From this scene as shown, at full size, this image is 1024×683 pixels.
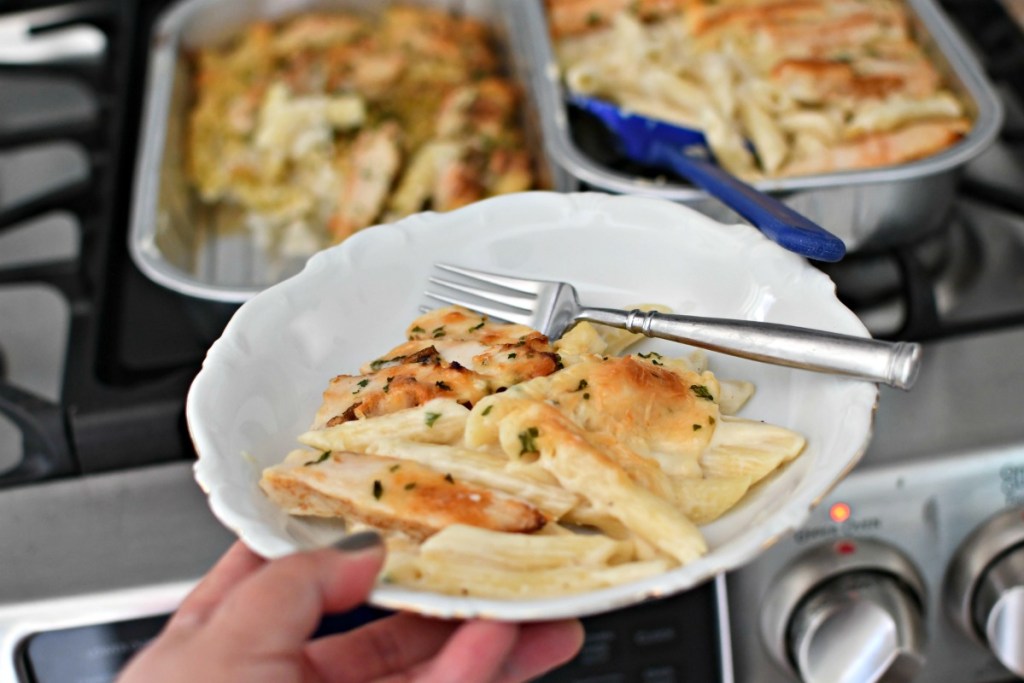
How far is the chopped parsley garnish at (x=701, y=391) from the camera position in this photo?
2.91 ft

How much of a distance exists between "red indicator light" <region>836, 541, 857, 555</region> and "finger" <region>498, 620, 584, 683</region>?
1.26 ft

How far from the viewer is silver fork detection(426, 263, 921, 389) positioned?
807mm

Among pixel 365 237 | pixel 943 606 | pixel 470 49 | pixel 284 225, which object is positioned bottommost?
pixel 943 606

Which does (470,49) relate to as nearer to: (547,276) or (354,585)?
(547,276)

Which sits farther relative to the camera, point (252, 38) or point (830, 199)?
point (252, 38)

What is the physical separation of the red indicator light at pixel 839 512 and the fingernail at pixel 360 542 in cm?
61

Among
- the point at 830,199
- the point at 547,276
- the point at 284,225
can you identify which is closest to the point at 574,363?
the point at 547,276

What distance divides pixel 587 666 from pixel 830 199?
645mm

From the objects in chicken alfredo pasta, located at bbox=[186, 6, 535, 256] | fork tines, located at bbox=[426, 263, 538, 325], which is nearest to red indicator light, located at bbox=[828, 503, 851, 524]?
fork tines, located at bbox=[426, 263, 538, 325]

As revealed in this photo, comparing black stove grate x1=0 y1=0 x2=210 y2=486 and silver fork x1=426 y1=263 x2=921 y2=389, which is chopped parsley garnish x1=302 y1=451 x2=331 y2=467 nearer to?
silver fork x1=426 y1=263 x2=921 y2=389

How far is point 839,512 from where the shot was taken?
3.76ft

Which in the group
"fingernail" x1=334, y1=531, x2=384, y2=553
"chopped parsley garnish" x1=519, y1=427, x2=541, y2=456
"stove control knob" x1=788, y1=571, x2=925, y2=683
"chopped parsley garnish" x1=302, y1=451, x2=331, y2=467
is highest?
"fingernail" x1=334, y1=531, x2=384, y2=553

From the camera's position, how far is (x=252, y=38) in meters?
1.89

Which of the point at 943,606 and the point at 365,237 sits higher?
the point at 365,237
